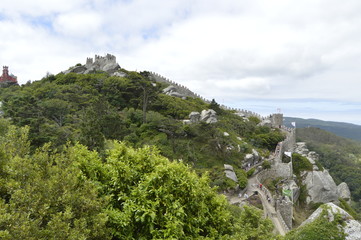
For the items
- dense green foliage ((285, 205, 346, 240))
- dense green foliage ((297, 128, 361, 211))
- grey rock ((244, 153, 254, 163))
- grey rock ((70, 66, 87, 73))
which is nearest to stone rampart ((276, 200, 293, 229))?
grey rock ((244, 153, 254, 163))

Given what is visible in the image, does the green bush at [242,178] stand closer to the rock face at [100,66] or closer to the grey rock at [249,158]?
the grey rock at [249,158]

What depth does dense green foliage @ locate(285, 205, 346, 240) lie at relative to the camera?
852 cm

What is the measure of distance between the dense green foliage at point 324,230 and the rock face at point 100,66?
5694 cm

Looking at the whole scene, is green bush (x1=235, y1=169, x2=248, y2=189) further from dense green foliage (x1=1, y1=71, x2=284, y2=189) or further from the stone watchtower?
the stone watchtower

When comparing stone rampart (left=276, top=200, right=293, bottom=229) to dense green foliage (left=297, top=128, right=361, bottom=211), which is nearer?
stone rampart (left=276, top=200, right=293, bottom=229)

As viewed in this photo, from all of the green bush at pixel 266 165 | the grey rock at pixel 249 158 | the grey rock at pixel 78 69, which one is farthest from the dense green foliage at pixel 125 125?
the grey rock at pixel 78 69

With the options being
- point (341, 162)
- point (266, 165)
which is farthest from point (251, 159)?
point (341, 162)

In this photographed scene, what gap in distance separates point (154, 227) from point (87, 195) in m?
2.15

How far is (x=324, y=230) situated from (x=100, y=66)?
66421 millimetres

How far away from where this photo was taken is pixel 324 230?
863cm

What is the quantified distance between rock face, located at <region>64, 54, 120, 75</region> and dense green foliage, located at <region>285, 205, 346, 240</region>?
5694 centimetres

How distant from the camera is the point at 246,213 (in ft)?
34.2

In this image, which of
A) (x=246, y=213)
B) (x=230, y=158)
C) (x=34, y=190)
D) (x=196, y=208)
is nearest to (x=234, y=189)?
(x=230, y=158)

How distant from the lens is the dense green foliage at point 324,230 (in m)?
8.52
